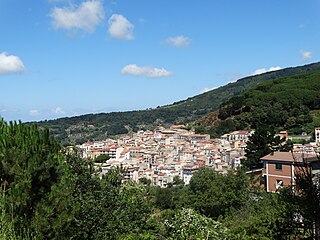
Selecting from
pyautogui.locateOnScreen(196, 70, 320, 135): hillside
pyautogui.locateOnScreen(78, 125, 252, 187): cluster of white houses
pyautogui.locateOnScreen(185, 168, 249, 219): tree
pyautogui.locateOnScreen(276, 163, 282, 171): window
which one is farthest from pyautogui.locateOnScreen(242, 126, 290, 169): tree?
pyautogui.locateOnScreen(196, 70, 320, 135): hillside

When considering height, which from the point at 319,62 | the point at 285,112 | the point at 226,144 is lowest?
the point at 226,144

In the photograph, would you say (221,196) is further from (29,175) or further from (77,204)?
(29,175)

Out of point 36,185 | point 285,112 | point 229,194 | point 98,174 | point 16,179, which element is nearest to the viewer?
point 16,179

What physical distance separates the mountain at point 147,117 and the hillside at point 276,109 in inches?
1227

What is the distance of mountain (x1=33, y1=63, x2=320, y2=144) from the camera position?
118 m

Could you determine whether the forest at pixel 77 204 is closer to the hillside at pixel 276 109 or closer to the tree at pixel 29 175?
the tree at pixel 29 175

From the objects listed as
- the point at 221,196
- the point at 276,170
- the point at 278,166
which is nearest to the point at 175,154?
the point at 276,170

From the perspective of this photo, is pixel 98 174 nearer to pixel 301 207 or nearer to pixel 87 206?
pixel 87 206

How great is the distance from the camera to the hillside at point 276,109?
206ft

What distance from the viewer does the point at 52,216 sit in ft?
22.4

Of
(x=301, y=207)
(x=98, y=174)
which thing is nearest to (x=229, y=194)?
(x=98, y=174)

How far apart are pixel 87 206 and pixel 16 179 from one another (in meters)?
3.34

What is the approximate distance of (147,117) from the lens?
137m

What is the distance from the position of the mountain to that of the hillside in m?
31.2
